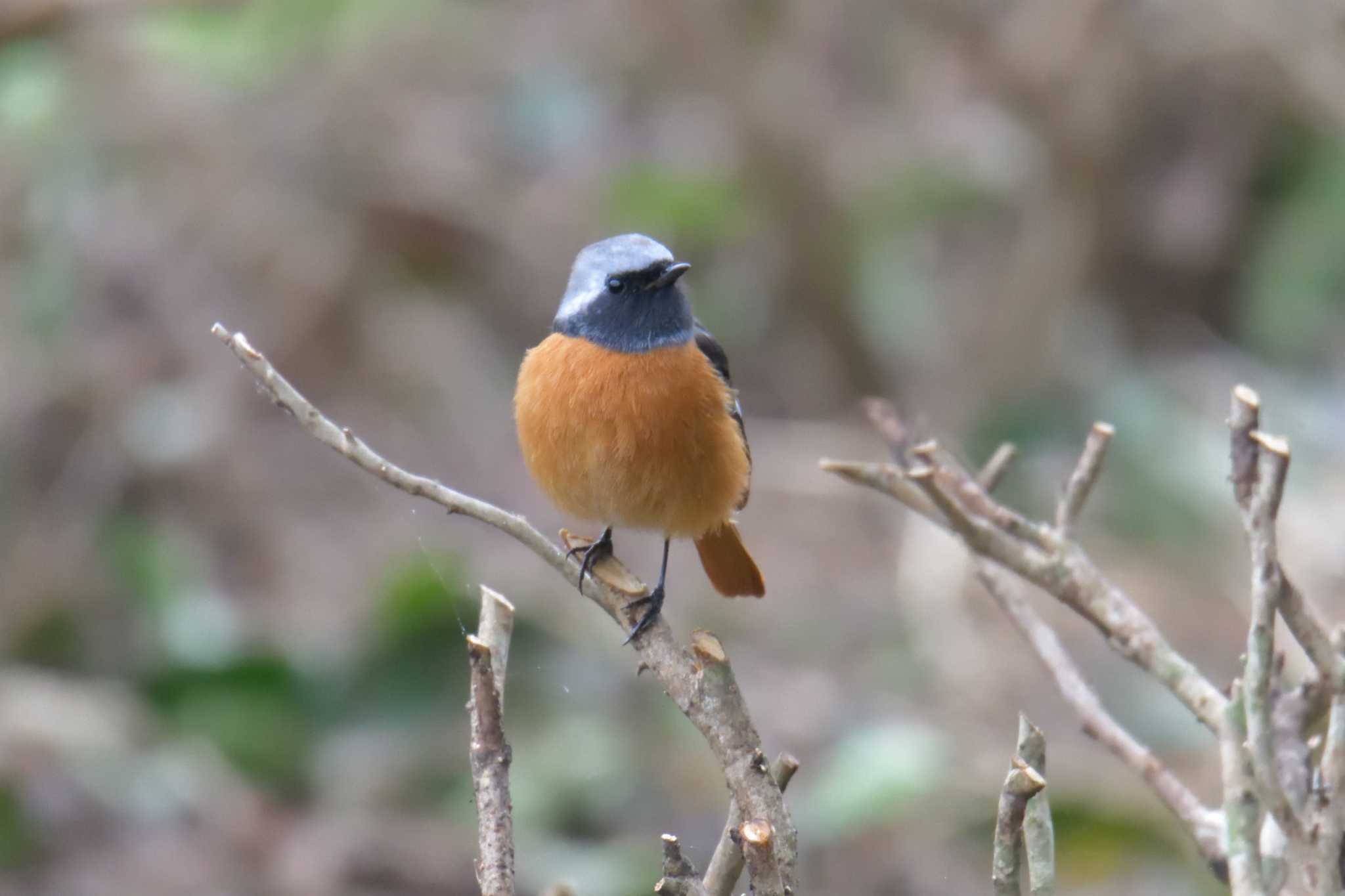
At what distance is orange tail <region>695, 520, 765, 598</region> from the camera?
12.2ft

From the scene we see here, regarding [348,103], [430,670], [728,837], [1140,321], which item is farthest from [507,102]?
[728,837]

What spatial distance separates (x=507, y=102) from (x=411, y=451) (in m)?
2.36

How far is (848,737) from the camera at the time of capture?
5.44 meters

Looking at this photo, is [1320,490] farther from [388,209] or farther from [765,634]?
[388,209]

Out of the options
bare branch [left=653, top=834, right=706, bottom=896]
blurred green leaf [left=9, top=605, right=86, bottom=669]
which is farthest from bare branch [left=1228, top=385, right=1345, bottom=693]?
blurred green leaf [left=9, top=605, right=86, bottom=669]

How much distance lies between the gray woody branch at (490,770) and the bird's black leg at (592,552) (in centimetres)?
60

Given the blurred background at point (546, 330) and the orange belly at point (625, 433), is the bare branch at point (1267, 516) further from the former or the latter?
the blurred background at point (546, 330)

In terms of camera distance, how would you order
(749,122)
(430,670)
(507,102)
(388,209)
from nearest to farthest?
(430,670), (749,122), (388,209), (507,102)

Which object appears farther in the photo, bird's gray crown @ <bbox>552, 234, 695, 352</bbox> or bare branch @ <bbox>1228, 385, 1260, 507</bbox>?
bird's gray crown @ <bbox>552, 234, 695, 352</bbox>

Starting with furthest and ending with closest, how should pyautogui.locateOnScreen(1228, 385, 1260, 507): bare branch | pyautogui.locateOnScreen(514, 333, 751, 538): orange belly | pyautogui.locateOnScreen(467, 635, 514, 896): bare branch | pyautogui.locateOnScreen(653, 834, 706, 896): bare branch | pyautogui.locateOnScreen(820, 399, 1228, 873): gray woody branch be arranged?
pyautogui.locateOnScreen(514, 333, 751, 538): orange belly, pyautogui.locateOnScreen(820, 399, 1228, 873): gray woody branch, pyautogui.locateOnScreen(1228, 385, 1260, 507): bare branch, pyautogui.locateOnScreen(467, 635, 514, 896): bare branch, pyautogui.locateOnScreen(653, 834, 706, 896): bare branch

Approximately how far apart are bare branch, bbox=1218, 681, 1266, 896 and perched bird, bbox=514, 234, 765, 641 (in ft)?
4.31

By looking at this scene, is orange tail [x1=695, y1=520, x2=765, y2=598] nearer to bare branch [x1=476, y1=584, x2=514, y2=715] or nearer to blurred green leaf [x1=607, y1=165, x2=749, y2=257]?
bare branch [x1=476, y1=584, x2=514, y2=715]

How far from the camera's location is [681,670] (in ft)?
7.06

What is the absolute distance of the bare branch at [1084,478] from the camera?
2635mm
